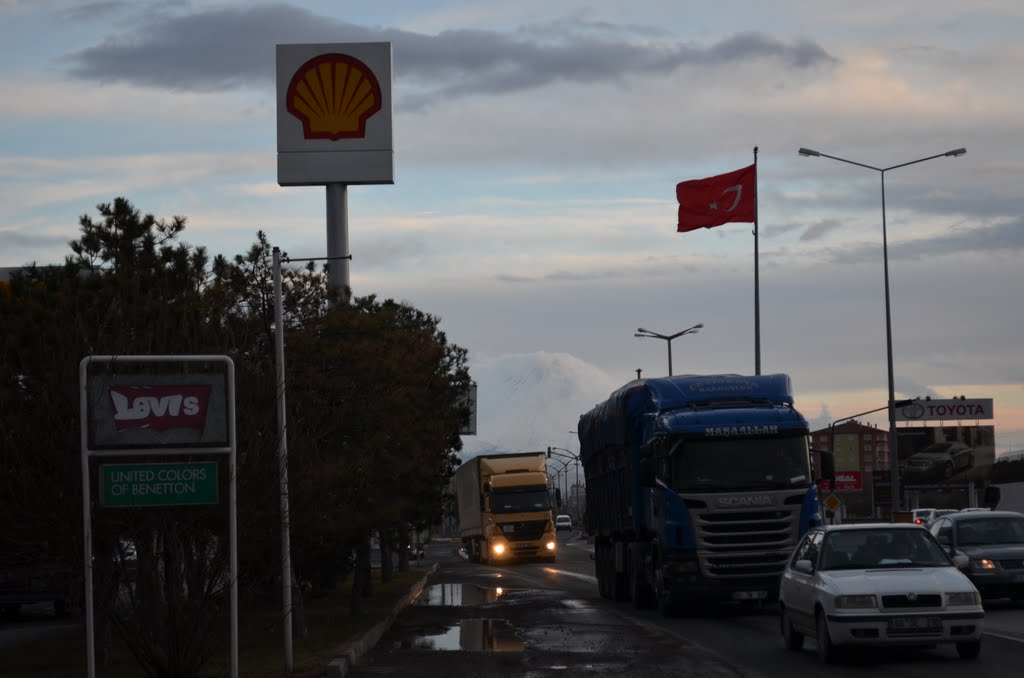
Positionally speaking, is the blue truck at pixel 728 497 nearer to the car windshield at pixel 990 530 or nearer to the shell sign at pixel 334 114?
the car windshield at pixel 990 530

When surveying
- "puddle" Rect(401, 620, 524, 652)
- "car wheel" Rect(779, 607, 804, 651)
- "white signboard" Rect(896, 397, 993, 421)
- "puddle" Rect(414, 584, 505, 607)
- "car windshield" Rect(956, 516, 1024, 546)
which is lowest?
"puddle" Rect(414, 584, 505, 607)

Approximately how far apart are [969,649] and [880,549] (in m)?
1.51

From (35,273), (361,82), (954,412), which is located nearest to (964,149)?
(361,82)

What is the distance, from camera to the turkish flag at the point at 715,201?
44.2 metres

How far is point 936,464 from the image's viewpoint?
363 ft

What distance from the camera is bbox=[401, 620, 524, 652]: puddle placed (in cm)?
2162

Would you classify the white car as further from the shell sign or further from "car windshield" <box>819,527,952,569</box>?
the shell sign

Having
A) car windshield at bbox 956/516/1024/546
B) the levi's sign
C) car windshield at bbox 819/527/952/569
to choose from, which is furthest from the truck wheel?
the levi's sign

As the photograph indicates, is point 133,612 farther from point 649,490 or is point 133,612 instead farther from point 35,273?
point 649,490

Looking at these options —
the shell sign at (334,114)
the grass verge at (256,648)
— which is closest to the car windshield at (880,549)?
the grass verge at (256,648)

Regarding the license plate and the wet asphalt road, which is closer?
the license plate

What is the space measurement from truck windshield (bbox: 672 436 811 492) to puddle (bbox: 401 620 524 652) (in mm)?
3932

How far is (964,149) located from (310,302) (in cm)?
2733

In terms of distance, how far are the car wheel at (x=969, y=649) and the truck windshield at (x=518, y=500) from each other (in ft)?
138
